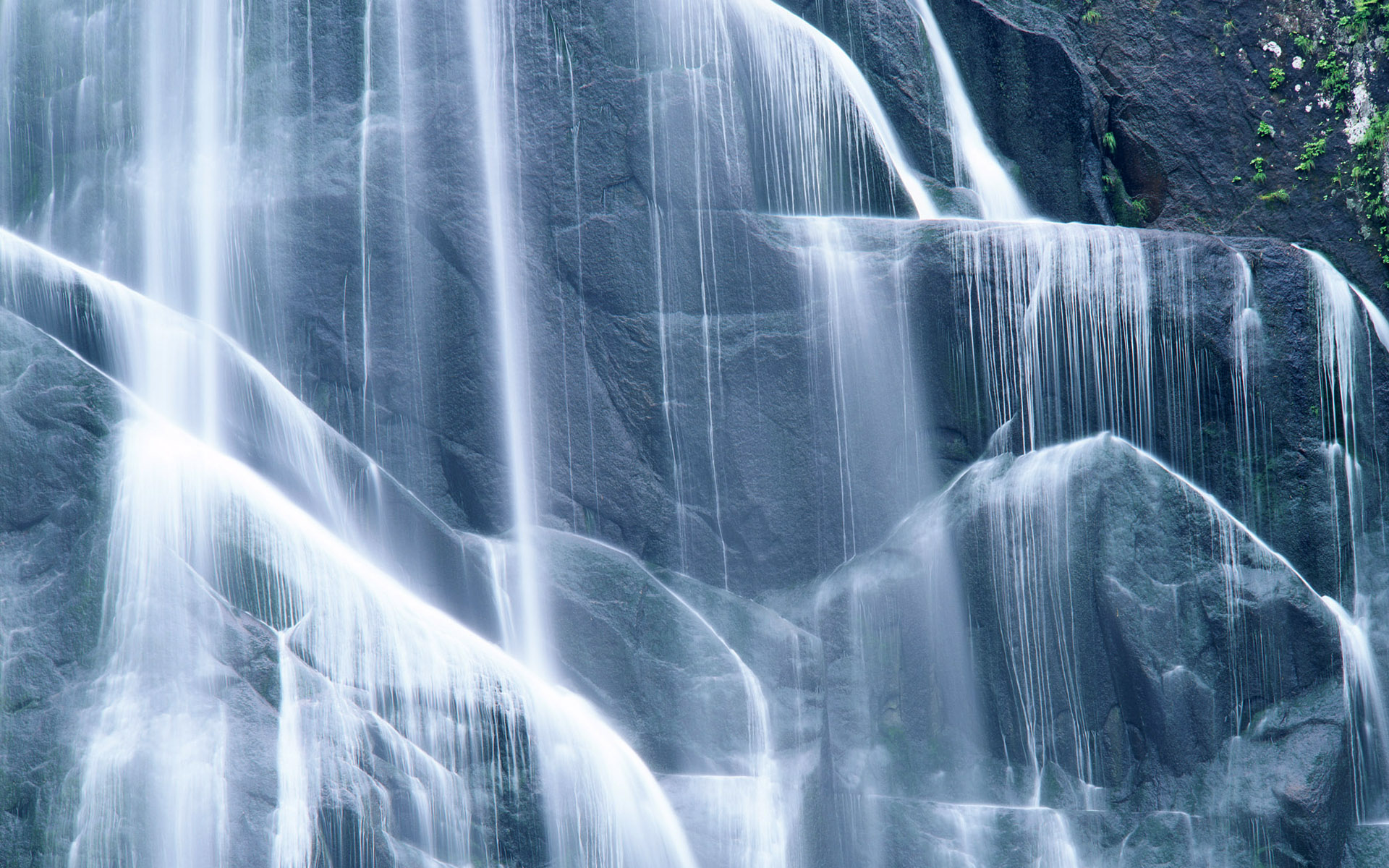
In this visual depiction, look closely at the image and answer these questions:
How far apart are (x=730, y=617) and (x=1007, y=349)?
10.0 feet

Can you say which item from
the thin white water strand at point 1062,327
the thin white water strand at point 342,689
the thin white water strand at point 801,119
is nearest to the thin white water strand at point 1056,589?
the thin white water strand at point 1062,327

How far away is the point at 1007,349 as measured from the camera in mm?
9258

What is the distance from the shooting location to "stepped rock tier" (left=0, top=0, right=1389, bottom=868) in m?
8.71

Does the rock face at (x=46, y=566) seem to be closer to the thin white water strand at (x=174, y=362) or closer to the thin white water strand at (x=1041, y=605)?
the thin white water strand at (x=174, y=362)

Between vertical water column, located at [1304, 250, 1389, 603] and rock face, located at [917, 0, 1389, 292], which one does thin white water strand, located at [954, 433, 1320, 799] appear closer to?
vertical water column, located at [1304, 250, 1389, 603]

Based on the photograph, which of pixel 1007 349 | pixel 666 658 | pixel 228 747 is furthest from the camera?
pixel 1007 349

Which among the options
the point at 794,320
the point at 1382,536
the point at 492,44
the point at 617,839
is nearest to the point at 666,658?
the point at 617,839

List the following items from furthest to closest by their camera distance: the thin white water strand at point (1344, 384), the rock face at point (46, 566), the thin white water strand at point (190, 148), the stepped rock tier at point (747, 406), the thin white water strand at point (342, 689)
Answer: the thin white water strand at point (190, 148)
the thin white water strand at point (1344, 384)
the stepped rock tier at point (747, 406)
the thin white water strand at point (342, 689)
the rock face at point (46, 566)

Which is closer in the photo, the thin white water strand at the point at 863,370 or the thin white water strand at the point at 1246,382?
the thin white water strand at the point at 1246,382

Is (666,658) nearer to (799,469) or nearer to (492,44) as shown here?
(799,469)

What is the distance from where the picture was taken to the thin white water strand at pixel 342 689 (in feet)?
23.1

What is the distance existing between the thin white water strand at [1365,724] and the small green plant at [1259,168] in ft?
14.5

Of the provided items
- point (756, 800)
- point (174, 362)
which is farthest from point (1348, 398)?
point (174, 362)

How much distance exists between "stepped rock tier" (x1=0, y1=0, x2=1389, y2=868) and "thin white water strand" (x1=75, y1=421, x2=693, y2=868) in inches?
5.7
